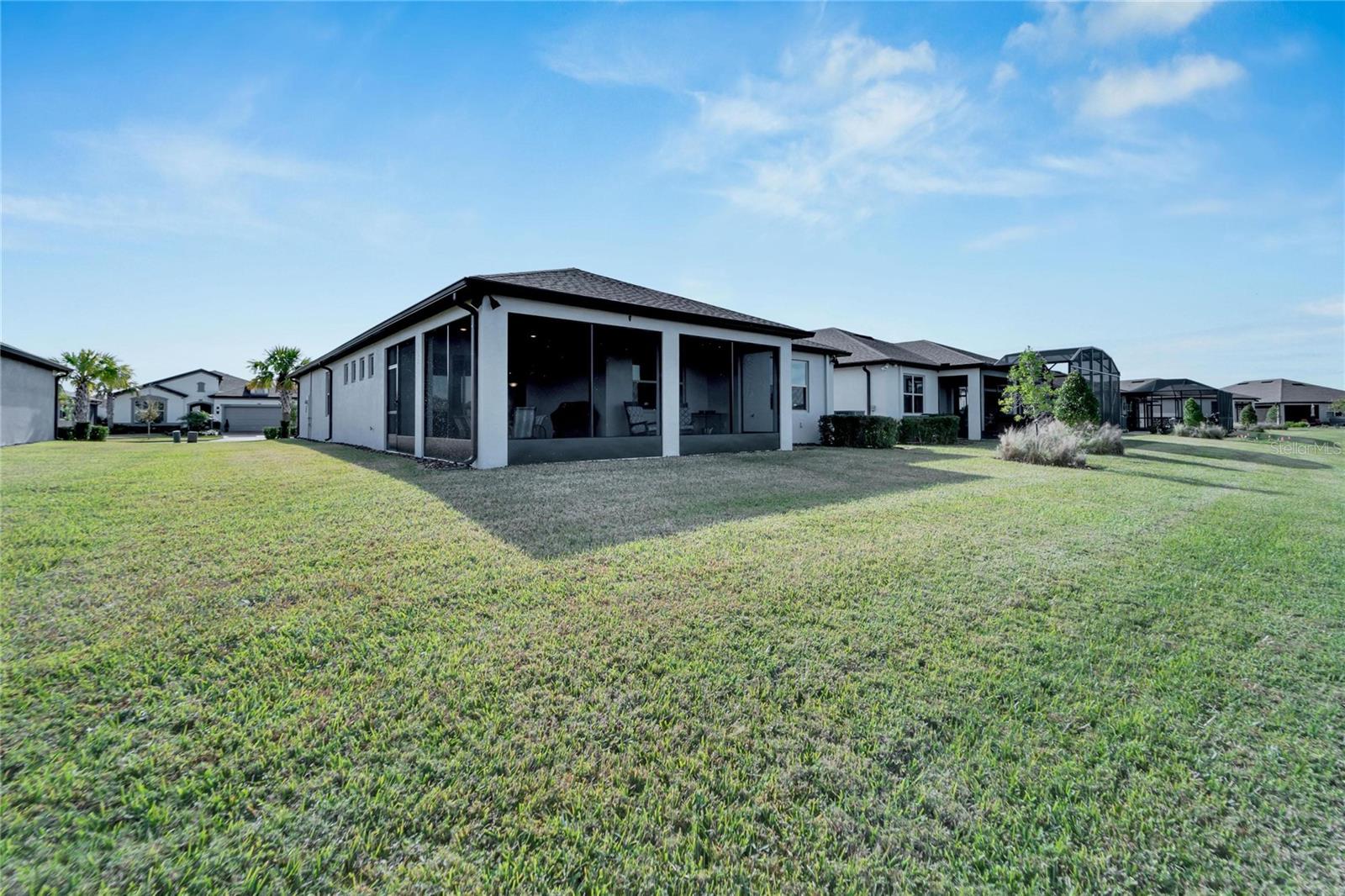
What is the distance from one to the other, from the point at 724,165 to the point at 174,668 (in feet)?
38.8

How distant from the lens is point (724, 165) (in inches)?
451

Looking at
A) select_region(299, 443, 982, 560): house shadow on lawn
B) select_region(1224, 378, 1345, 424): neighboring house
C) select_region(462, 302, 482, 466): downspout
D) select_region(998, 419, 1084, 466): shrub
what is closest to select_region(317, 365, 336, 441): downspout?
select_region(299, 443, 982, 560): house shadow on lawn

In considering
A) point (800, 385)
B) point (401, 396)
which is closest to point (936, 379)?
point (800, 385)

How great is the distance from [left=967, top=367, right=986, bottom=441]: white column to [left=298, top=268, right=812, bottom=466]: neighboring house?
823 centimetres

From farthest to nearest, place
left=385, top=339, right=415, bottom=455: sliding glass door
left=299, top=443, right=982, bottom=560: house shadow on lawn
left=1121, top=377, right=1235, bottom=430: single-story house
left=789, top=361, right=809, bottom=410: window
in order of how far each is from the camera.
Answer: left=1121, top=377, right=1235, bottom=430: single-story house < left=789, top=361, right=809, bottom=410: window < left=385, top=339, right=415, bottom=455: sliding glass door < left=299, top=443, right=982, bottom=560: house shadow on lawn

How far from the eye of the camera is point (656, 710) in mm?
2350

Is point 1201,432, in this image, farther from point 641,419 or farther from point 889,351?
point 641,419

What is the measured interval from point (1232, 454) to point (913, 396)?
8.98m

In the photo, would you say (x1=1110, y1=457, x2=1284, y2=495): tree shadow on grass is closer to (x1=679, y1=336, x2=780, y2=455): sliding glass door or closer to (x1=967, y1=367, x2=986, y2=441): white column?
(x1=679, y1=336, x2=780, y2=455): sliding glass door

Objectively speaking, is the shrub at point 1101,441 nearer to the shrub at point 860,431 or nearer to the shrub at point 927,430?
the shrub at point 927,430

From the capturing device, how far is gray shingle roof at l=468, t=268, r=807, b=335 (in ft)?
32.0

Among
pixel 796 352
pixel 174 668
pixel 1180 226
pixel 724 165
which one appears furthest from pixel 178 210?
pixel 1180 226

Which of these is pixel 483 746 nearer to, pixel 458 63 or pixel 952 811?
pixel 952 811

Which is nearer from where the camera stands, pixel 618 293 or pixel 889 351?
pixel 618 293
